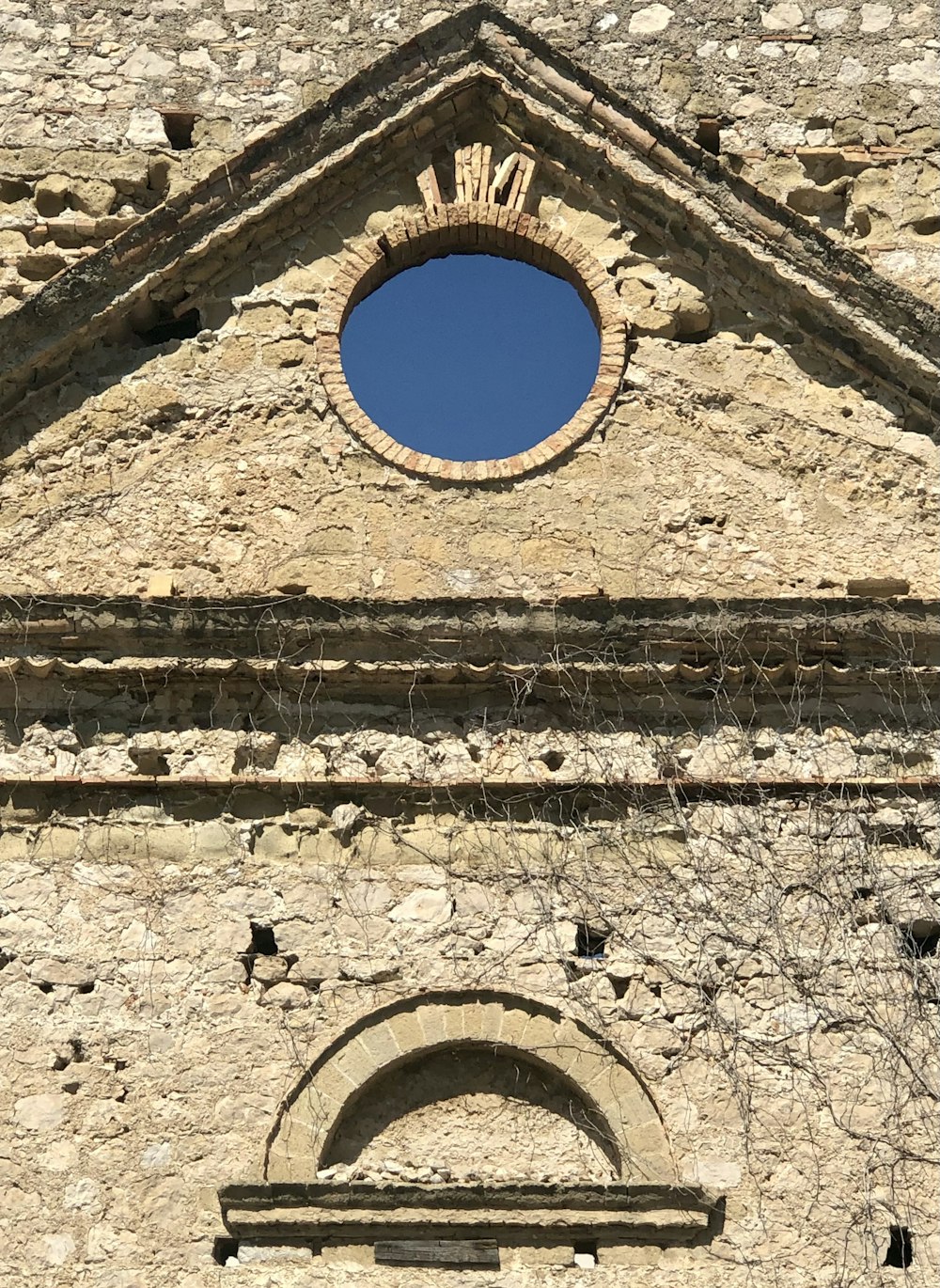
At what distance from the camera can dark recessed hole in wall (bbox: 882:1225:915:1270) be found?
6.55 meters

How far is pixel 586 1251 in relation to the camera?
6.65 m

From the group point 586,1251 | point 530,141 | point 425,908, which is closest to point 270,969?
point 425,908

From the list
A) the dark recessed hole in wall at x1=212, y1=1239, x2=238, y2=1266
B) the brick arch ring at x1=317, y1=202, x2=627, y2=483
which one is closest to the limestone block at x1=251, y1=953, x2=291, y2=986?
the dark recessed hole in wall at x1=212, y1=1239, x2=238, y2=1266

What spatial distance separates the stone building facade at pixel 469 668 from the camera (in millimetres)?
6766

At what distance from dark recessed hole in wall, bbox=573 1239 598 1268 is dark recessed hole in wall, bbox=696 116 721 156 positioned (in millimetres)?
5441

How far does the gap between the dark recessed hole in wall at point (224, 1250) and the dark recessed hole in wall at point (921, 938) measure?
9.19 ft

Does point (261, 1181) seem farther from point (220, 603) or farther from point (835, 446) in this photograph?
point (835, 446)

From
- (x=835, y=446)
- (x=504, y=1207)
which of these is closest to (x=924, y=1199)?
(x=504, y=1207)

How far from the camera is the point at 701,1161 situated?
6.75m

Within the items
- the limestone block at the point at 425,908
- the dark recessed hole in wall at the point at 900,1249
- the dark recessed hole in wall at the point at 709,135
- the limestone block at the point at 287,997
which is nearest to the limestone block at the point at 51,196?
the dark recessed hole in wall at the point at 709,135

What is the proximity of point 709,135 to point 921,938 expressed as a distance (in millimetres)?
4339

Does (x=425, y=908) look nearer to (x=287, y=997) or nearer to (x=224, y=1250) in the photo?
(x=287, y=997)

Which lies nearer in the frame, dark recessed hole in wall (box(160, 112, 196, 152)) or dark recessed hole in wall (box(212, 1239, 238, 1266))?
dark recessed hole in wall (box(212, 1239, 238, 1266))

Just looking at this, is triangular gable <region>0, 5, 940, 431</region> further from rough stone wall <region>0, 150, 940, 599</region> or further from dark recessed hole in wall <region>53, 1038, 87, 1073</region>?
dark recessed hole in wall <region>53, 1038, 87, 1073</region>
